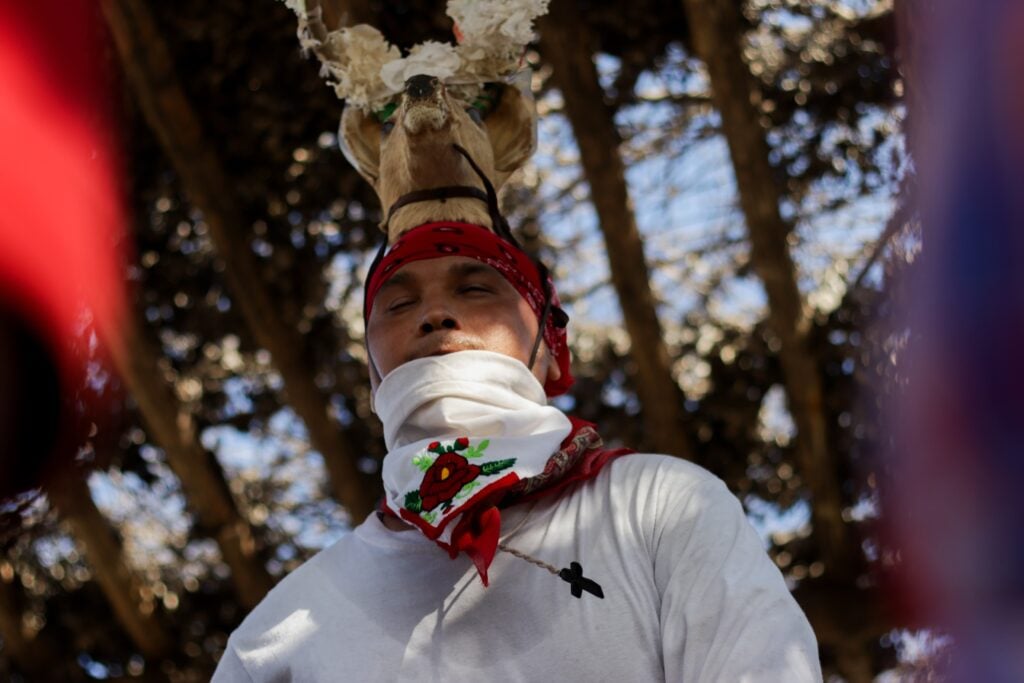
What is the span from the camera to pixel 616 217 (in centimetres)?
359

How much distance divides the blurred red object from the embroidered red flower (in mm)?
1003

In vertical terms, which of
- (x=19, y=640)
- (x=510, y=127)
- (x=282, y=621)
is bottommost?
(x=19, y=640)

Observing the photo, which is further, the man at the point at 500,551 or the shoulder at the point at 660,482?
the shoulder at the point at 660,482

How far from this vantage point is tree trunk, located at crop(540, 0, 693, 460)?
3.42 m

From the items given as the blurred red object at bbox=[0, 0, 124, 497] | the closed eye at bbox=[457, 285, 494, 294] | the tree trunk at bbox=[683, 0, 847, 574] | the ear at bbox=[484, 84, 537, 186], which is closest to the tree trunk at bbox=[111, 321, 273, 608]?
the tree trunk at bbox=[683, 0, 847, 574]

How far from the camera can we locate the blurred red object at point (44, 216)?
2.05 feet

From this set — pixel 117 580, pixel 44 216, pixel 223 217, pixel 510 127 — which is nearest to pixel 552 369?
pixel 510 127

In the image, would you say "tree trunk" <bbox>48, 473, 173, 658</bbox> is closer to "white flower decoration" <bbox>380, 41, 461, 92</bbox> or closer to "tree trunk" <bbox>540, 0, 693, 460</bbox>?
"tree trunk" <bbox>540, 0, 693, 460</bbox>

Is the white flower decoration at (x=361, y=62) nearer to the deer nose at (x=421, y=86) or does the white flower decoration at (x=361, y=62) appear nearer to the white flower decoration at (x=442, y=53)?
the white flower decoration at (x=442, y=53)

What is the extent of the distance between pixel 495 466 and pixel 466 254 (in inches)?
15.2

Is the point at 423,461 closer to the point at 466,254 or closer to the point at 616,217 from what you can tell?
the point at 466,254

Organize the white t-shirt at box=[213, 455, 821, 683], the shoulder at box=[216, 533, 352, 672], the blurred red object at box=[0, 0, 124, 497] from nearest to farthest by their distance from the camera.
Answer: the blurred red object at box=[0, 0, 124, 497], the white t-shirt at box=[213, 455, 821, 683], the shoulder at box=[216, 533, 352, 672]

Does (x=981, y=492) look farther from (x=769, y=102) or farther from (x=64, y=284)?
(x=769, y=102)

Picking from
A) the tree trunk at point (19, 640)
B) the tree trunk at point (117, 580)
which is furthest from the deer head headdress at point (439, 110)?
the tree trunk at point (19, 640)
